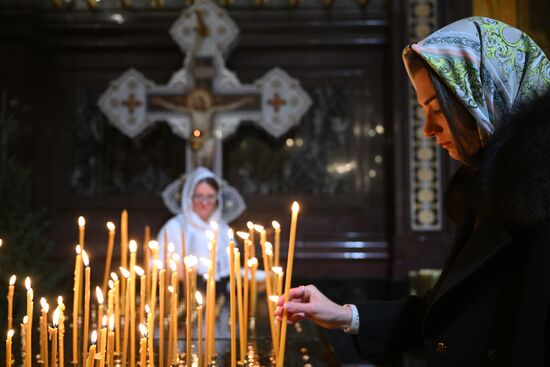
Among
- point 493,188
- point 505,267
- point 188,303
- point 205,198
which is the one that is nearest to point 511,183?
point 493,188

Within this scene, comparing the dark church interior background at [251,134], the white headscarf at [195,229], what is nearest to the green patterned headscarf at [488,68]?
the white headscarf at [195,229]

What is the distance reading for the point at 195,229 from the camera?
3895mm

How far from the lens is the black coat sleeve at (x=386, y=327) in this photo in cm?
152

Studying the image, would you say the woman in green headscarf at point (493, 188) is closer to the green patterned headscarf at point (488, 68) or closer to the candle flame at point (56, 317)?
the green patterned headscarf at point (488, 68)

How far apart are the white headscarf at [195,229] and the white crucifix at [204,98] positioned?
9.4 inches

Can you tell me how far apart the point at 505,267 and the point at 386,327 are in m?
0.44

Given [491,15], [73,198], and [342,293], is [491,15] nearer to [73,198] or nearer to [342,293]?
[342,293]

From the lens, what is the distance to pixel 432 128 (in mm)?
1290

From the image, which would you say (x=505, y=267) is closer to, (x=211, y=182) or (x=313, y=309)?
(x=313, y=309)

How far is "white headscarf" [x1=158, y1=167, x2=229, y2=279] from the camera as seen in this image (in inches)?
149

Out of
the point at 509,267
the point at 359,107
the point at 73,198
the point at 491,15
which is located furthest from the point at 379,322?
the point at 73,198

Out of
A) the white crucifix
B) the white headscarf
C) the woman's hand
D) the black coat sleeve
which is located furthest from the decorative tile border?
the woman's hand

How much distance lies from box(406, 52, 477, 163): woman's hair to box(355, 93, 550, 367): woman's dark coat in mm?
46

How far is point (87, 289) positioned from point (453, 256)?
806 millimetres
